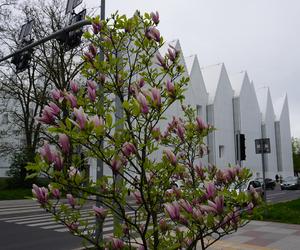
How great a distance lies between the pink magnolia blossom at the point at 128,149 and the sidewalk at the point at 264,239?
6896mm

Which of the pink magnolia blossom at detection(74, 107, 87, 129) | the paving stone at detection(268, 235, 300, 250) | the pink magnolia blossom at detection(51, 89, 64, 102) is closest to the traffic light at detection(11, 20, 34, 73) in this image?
the paving stone at detection(268, 235, 300, 250)

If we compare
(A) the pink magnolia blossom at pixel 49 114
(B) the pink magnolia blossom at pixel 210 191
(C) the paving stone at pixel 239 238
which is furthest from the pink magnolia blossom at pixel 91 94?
(C) the paving stone at pixel 239 238

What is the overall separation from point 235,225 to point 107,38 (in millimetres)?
1856

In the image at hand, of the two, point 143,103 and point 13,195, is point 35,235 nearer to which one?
point 143,103

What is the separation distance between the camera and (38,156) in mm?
2379

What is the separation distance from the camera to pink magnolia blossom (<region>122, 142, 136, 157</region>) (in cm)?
261

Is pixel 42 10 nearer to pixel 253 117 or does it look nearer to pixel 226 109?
pixel 226 109

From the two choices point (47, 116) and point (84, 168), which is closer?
point (47, 116)

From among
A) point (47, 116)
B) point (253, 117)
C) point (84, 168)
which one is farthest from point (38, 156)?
point (253, 117)

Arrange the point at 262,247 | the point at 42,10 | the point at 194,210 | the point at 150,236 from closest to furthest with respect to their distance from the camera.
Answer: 1. the point at 194,210
2. the point at 150,236
3. the point at 262,247
4. the point at 42,10

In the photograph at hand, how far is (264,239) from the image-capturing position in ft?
34.5

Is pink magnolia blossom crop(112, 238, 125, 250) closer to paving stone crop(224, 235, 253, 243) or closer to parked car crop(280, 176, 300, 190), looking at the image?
paving stone crop(224, 235, 253, 243)

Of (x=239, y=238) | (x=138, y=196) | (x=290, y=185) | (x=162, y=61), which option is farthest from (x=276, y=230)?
(x=290, y=185)

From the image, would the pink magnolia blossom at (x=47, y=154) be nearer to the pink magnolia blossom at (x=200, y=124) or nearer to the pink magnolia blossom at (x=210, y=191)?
the pink magnolia blossom at (x=210, y=191)
